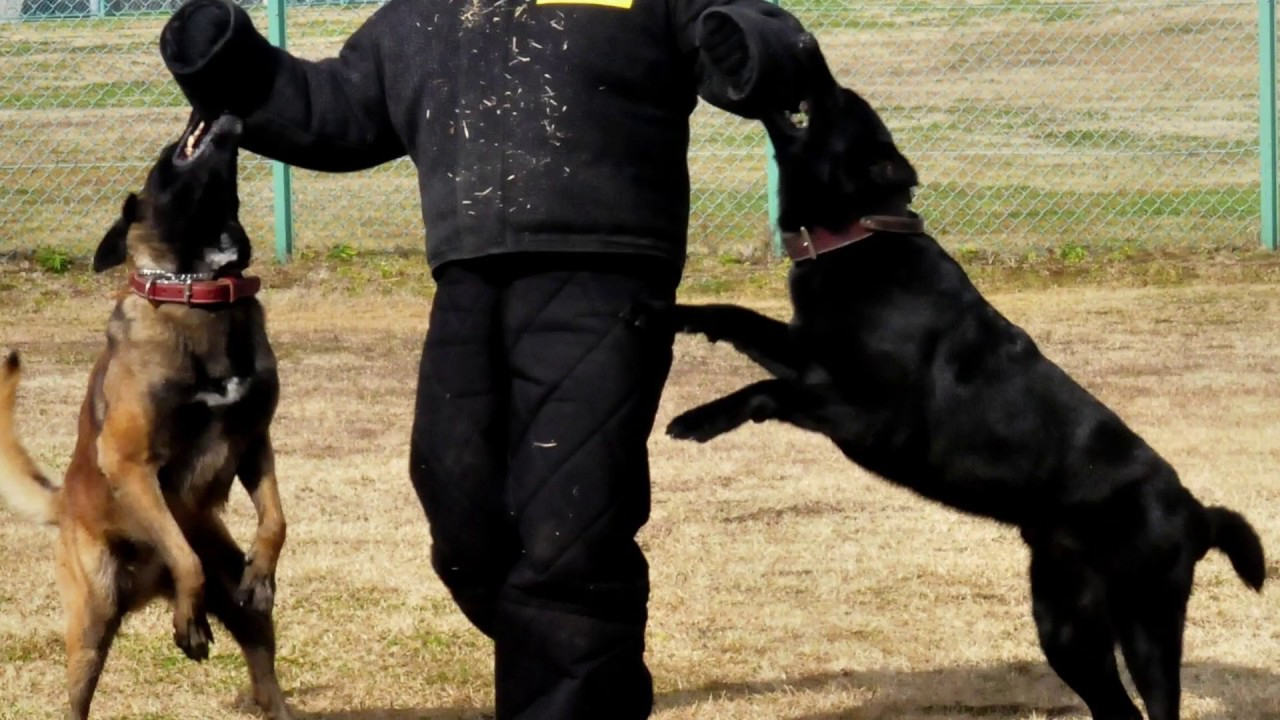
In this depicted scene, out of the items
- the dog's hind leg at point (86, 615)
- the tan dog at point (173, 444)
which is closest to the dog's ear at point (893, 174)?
the tan dog at point (173, 444)

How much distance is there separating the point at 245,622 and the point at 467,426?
4.44 feet

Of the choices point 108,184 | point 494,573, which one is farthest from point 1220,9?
point 494,573

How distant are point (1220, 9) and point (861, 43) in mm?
2556

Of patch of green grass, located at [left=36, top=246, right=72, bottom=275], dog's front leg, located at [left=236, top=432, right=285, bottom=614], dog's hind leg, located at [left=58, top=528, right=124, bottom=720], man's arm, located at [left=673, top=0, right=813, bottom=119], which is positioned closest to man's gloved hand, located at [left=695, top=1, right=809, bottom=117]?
man's arm, located at [left=673, top=0, right=813, bottom=119]

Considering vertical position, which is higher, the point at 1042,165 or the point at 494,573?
the point at 494,573

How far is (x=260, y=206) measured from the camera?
11.6 metres

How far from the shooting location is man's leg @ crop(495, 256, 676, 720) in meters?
3.25

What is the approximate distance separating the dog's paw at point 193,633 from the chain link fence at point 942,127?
7.31 meters

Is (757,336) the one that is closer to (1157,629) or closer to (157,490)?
(1157,629)

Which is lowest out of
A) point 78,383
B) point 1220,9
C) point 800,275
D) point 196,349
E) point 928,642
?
point 78,383

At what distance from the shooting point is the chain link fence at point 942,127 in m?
11.6

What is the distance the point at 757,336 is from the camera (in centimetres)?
382

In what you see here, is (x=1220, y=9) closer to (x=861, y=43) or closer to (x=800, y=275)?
(x=861, y=43)

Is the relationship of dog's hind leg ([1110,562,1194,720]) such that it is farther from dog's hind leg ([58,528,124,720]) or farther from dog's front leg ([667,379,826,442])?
dog's hind leg ([58,528,124,720])
